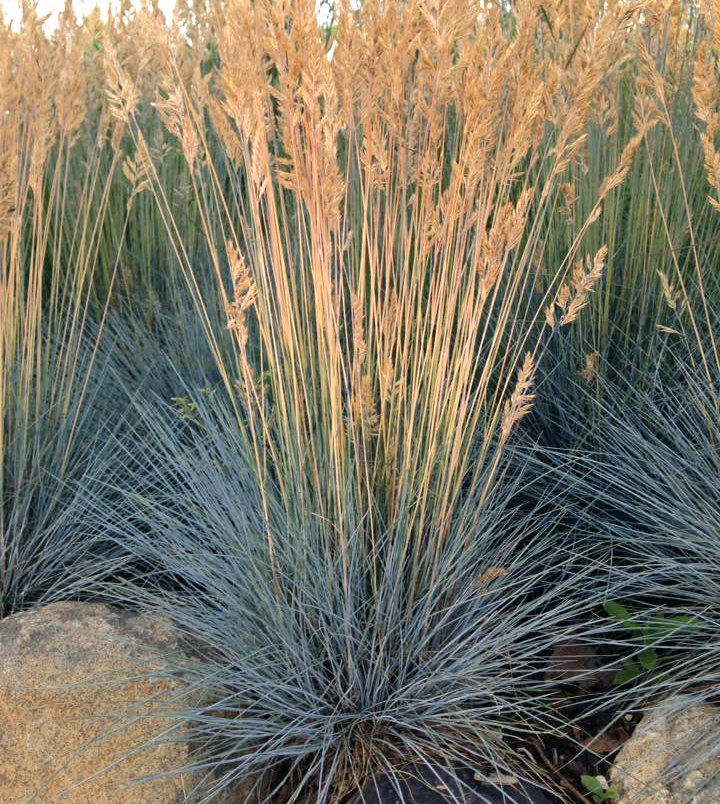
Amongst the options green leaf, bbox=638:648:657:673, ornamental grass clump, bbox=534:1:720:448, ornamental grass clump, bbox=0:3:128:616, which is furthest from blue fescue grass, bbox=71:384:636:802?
ornamental grass clump, bbox=534:1:720:448

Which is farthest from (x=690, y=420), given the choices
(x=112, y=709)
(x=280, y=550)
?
(x=112, y=709)

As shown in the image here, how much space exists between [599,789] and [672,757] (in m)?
0.19

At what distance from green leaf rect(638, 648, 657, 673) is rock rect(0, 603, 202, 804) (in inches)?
40.7

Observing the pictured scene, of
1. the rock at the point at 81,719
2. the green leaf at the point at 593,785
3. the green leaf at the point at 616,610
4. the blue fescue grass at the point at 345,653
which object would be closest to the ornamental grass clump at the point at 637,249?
the green leaf at the point at 616,610

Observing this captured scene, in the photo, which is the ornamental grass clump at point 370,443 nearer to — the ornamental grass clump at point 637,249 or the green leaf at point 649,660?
the green leaf at point 649,660

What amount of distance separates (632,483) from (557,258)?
81cm

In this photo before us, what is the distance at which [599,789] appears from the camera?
1967 millimetres

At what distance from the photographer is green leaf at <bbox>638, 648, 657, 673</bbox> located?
82.6 inches

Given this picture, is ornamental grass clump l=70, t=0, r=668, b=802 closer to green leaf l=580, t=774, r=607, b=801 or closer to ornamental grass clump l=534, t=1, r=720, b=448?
green leaf l=580, t=774, r=607, b=801

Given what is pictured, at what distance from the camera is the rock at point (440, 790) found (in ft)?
6.07

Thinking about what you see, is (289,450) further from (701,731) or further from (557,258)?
(557,258)

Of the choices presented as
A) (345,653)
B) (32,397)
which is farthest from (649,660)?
(32,397)

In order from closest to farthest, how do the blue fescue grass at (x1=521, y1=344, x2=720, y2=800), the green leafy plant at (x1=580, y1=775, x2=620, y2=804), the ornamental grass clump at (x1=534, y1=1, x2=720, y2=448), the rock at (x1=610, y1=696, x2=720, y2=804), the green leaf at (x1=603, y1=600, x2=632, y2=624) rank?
1. the rock at (x1=610, y1=696, x2=720, y2=804)
2. the green leafy plant at (x1=580, y1=775, x2=620, y2=804)
3. the blue fescue grass at (x1=521, y1=344, x2=720, y2=800)
4. the green leaf at (x1=603, y1=600, x2=632, y2=624)
5. the ornamental grass clump at (x1=534, y1=1, x2=720, y2=448)

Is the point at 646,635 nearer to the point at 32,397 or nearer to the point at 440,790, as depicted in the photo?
the point at 440,790
